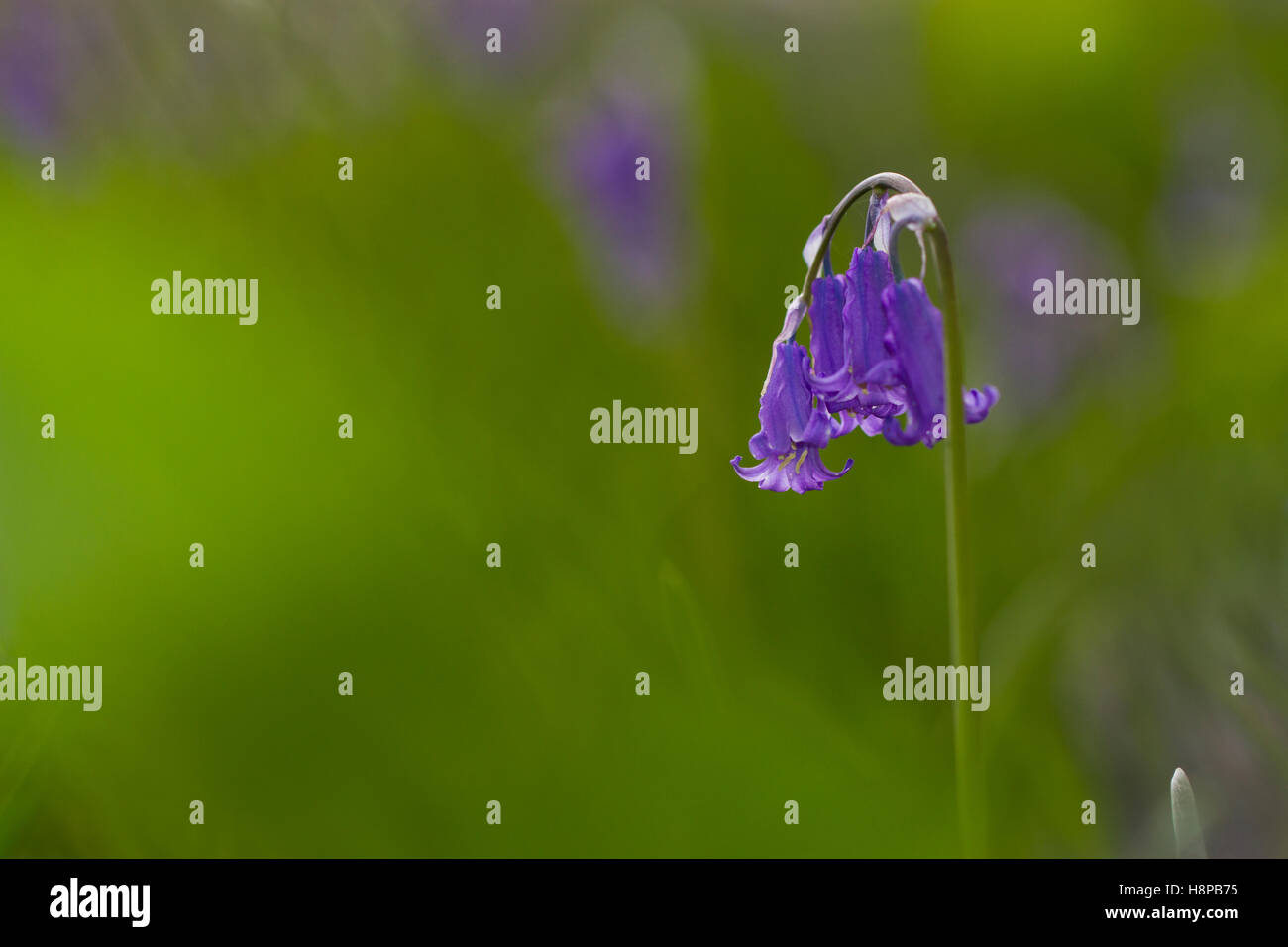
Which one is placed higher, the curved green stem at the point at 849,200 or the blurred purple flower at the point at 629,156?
the blurred purple flower at the point at 629,156

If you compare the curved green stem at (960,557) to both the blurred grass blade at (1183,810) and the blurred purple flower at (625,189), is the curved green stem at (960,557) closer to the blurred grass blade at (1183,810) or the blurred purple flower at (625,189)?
the blurred grass blade at (1183,810)

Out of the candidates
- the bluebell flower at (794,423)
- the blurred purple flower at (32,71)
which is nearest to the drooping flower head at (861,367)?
the bluebell flower at (794,423)

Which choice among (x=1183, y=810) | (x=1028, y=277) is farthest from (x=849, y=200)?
(x=1028, y=277)

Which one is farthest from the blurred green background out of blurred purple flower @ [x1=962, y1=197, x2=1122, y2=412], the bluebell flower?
the bluebell flower

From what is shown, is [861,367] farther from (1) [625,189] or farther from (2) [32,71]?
(2) [32,71]

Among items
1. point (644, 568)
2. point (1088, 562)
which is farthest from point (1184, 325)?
point (644, 568)

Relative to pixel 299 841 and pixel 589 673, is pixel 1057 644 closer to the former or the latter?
pixel 589 673
